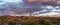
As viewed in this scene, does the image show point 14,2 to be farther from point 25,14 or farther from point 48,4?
point 48,4

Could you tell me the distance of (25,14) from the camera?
1087 mm

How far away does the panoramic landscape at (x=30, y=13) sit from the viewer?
1062 mm

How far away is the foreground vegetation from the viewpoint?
106 cm

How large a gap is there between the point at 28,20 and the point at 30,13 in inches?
2.5

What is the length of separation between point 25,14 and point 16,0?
0.21m

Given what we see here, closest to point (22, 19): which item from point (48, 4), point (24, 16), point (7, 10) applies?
point (24, 16)

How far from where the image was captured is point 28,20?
1.06 metres

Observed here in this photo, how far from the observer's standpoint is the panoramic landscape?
1062mm

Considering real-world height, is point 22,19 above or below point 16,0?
below

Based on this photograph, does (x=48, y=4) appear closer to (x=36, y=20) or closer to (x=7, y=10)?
(x=36, y=20)

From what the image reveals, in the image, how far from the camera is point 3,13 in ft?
3.59

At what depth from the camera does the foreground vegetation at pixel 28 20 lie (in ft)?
3.47

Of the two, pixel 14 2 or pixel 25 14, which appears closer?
pixel 25 14

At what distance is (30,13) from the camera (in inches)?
42.8
